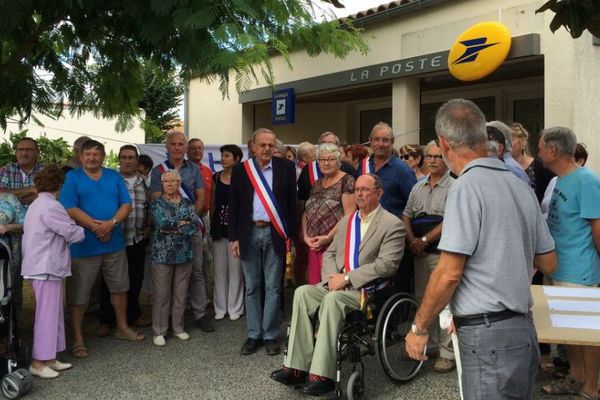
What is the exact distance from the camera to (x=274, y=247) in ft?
17.0

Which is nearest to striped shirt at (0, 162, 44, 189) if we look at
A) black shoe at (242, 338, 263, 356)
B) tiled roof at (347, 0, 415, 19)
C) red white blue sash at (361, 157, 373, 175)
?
black shoe at (242, 338, 263, 356)

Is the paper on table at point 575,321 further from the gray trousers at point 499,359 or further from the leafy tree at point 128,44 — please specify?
the leafy tree at point 128,44

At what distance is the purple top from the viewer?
4574 mm

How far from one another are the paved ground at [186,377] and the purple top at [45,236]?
0.89m

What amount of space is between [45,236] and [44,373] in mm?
1097

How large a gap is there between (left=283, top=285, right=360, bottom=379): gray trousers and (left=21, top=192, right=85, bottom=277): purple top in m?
1.96

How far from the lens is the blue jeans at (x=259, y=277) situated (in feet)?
17.0

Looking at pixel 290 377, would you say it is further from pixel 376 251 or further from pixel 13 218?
pixel 13 218

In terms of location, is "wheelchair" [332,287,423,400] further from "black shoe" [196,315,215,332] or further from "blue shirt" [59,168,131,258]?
"blue shirt" [59,168,131,258]

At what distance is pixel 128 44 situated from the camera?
4.84 m

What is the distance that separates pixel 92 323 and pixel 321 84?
6.59 m

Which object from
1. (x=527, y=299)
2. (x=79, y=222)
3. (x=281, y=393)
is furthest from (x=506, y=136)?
(x=79, y=222)

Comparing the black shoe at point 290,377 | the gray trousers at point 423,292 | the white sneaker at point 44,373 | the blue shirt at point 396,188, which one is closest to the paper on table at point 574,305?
the gray trousers at point 423,292

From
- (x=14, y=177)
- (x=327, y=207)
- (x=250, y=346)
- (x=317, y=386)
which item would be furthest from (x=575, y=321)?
(x=14, y=177)
